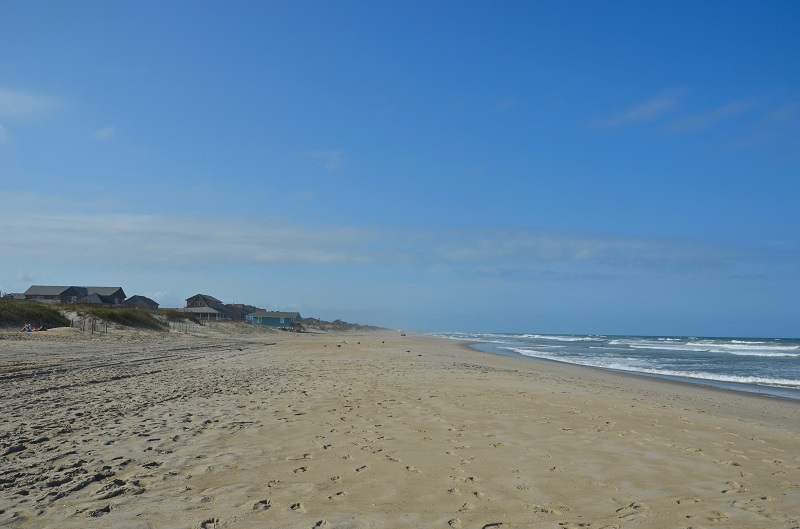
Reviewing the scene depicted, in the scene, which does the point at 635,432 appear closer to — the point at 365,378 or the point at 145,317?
Result: the point at 365,378

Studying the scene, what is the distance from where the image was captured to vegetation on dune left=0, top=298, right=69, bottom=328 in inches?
1342

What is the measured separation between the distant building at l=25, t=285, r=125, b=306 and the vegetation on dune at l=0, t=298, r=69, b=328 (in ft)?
116

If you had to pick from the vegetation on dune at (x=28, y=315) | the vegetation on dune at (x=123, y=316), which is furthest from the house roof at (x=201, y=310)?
the vegetation on dune at (x=28, y=315)

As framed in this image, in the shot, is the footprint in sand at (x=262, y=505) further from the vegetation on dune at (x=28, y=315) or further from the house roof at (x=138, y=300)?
the house roof at (x=138, y=300)

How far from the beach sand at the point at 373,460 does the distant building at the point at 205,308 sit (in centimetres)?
7779

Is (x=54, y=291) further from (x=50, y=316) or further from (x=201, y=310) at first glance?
(x=50, y=316)

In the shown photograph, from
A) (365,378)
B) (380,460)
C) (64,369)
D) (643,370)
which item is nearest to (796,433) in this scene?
(380,460)

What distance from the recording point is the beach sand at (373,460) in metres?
4.71

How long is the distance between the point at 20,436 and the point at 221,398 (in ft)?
13.9

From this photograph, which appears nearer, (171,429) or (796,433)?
(171,429)

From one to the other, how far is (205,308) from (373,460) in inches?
3471

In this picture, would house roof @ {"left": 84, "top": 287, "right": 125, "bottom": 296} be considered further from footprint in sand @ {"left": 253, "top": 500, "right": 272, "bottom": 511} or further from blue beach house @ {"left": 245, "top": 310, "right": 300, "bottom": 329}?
footprint in sand @ {"left": 253, "top": 500, "right": 272, "bottom": 511}

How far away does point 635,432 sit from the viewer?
8734mm

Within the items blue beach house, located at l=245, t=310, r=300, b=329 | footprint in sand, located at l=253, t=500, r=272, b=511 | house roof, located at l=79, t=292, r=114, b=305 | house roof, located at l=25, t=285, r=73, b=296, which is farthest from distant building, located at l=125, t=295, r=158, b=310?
footprint in sand, located at l=253, t=500, r=272, b=511
